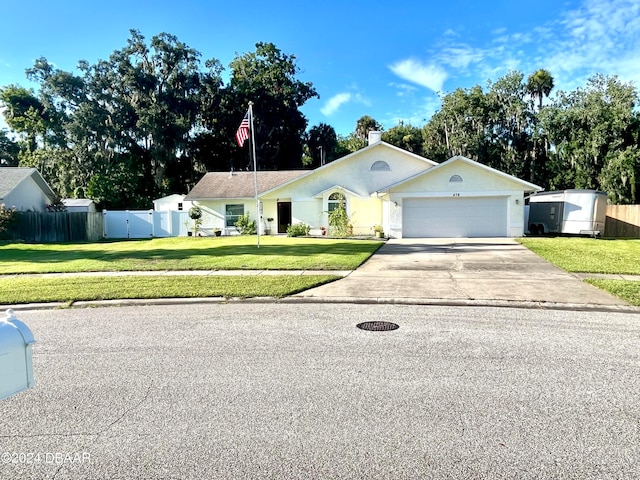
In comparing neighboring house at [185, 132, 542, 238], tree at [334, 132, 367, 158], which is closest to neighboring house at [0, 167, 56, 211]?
neighboring house at [185, 132, 542, 238]

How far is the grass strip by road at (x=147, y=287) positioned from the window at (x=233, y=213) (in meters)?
16.3

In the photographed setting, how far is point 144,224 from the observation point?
2797 centimetres

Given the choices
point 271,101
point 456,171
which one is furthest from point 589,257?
point 271,101

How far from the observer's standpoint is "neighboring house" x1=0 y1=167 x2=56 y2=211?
2467 centimetres

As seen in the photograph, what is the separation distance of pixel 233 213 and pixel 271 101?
71.8ft

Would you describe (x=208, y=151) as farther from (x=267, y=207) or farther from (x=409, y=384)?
(x=409, y=384)

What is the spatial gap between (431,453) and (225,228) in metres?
25.0

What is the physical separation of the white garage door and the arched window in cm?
375

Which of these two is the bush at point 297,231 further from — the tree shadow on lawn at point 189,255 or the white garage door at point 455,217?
the tree shadow on lawn at point 189,255

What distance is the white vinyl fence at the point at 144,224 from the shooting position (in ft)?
91.4

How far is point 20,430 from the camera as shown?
3.21 m

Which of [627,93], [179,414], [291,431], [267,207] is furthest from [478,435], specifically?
[627,93]

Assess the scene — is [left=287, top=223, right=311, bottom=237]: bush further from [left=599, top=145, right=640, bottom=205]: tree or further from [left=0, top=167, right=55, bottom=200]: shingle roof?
[left=599, top=145, right=640, bottom=205]: tree

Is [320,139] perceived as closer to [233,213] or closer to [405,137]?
[405,137]
